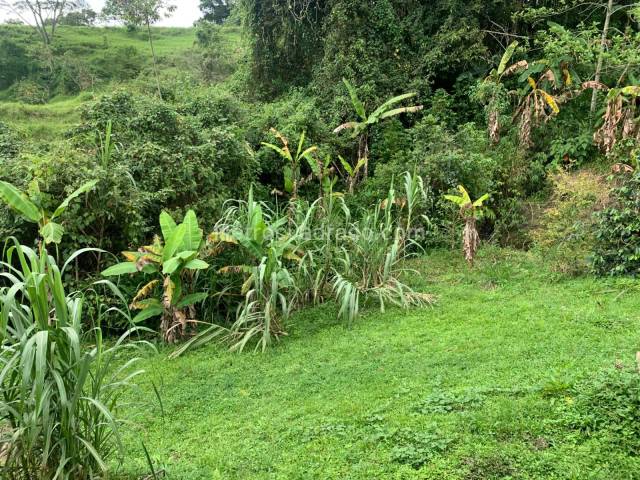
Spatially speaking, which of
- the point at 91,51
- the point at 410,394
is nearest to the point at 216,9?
the point at 91,51

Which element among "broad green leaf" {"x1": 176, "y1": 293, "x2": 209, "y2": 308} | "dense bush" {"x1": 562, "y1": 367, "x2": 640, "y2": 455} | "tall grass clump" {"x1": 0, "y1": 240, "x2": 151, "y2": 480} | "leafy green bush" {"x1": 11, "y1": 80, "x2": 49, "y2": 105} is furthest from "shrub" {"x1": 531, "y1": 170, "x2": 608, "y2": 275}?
"leafy green bush" {"x1": 11, "y1": 80, "x2": 49, "y2": 105}

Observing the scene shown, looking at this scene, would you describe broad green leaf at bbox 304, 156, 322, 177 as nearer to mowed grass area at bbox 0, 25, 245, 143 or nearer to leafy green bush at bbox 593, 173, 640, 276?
leafy green bush at bbox 593, 173, 640, 276

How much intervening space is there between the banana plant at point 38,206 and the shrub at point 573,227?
5.51 m

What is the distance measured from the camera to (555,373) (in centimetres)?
337

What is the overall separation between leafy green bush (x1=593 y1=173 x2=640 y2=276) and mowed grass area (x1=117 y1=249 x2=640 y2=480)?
285 millimetres

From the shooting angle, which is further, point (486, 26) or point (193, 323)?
point (486, 26)

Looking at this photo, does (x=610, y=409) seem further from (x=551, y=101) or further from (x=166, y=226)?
(x=551, y=101)

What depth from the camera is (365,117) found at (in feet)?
31.6

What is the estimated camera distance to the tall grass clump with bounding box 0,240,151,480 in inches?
84.5

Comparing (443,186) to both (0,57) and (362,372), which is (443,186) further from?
(0,57)

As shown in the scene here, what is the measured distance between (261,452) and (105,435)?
96cm

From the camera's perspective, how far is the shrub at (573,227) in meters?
5.94

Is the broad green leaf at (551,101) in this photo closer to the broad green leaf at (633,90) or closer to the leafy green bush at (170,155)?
the broad green leaf at (633,90)

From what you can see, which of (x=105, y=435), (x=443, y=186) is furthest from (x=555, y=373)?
(x=443, y=186)
